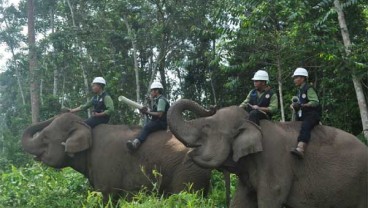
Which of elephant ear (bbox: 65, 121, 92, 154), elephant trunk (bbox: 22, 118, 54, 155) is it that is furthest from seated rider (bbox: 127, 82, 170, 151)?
elephant trunk (bbox: 22, 118, 54, 155)

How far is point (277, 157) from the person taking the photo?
6.96m

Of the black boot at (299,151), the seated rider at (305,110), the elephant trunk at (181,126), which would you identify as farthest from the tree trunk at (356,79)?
the elephant trunk at (181,126)

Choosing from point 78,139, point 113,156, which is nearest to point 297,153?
point 113,156

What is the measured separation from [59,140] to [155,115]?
6.65 feet

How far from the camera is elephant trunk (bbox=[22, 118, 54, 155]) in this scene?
9.83 metres

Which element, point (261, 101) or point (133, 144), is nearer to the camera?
point (261, 101)

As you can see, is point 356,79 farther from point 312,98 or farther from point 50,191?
point 50,191

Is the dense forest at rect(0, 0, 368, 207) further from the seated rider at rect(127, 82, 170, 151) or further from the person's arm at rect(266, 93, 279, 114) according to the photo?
the person's arm at rect(266, 93, 279, 114)

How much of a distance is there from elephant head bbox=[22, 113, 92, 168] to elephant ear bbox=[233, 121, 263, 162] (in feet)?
12.0

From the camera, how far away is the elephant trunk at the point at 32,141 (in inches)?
387

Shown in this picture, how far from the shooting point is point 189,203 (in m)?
5.79

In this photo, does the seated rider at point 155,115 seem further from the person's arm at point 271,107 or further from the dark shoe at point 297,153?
the dark shoe at point 297,153

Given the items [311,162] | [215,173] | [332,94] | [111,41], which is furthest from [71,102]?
[311,162]

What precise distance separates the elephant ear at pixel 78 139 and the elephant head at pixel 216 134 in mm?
3073
